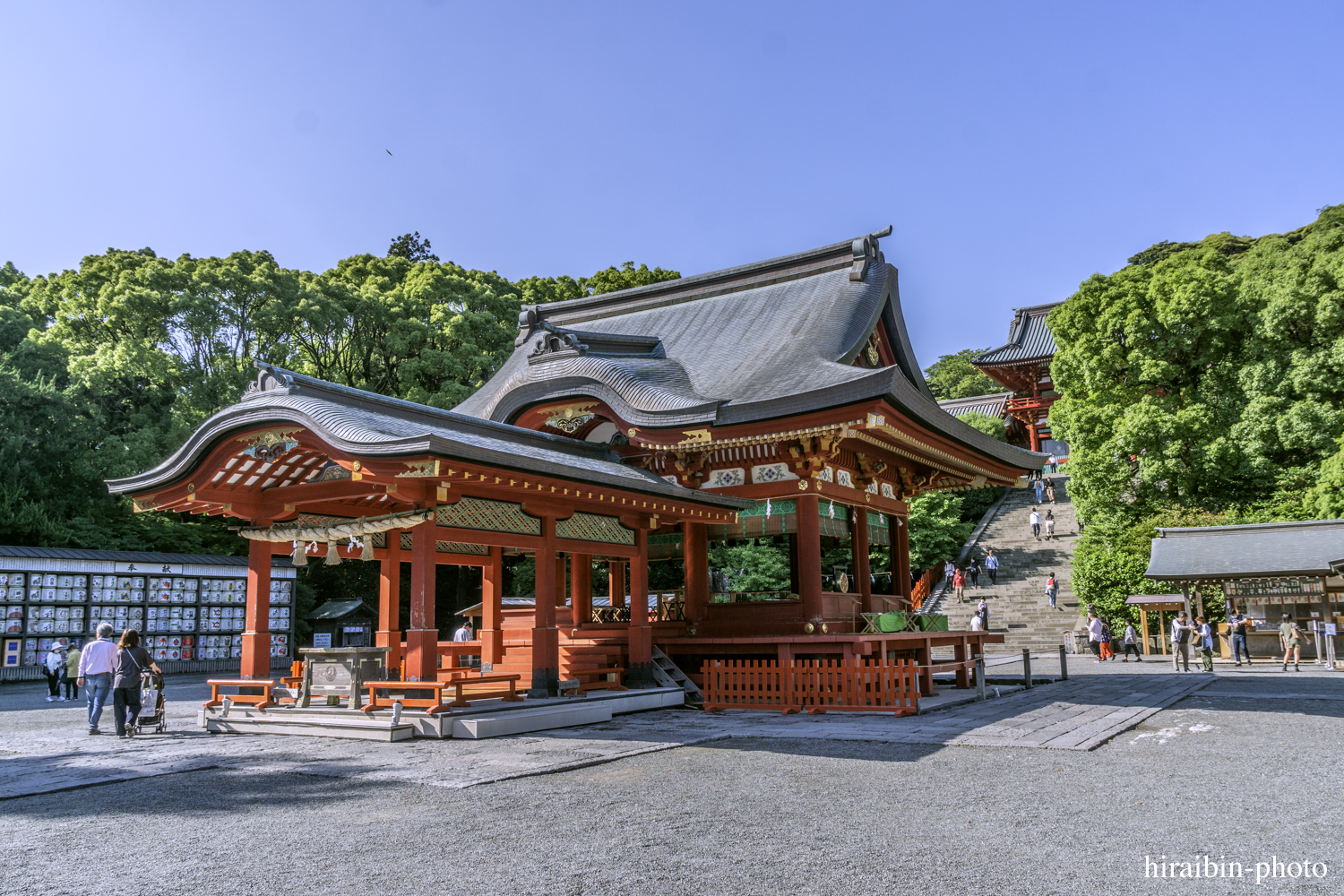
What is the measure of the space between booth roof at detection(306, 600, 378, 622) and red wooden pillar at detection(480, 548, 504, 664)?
11.9m

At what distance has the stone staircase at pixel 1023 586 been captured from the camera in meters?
26.2

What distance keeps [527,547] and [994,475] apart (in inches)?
410

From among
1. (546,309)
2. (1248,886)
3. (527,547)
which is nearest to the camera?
(1248,886)

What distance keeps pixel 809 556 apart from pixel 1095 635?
12.7 m

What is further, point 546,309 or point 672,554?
point 546,309

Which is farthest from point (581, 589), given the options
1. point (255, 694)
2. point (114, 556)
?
point (114, 556)

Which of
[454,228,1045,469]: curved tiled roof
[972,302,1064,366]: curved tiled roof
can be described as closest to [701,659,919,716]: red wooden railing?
[454,228,1045,469]: curved tiled roof

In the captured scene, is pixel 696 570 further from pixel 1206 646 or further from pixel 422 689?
pixel 1206 646

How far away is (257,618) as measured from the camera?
1100cm

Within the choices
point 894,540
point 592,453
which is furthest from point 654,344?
point 894,540

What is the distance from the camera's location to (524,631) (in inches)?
514

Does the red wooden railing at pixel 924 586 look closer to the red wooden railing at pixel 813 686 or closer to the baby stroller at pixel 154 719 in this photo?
the red wooden railing at pixel 813 686

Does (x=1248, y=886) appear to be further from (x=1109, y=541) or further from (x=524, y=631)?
(x=1109, y=541)

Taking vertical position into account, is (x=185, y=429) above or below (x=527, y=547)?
above
